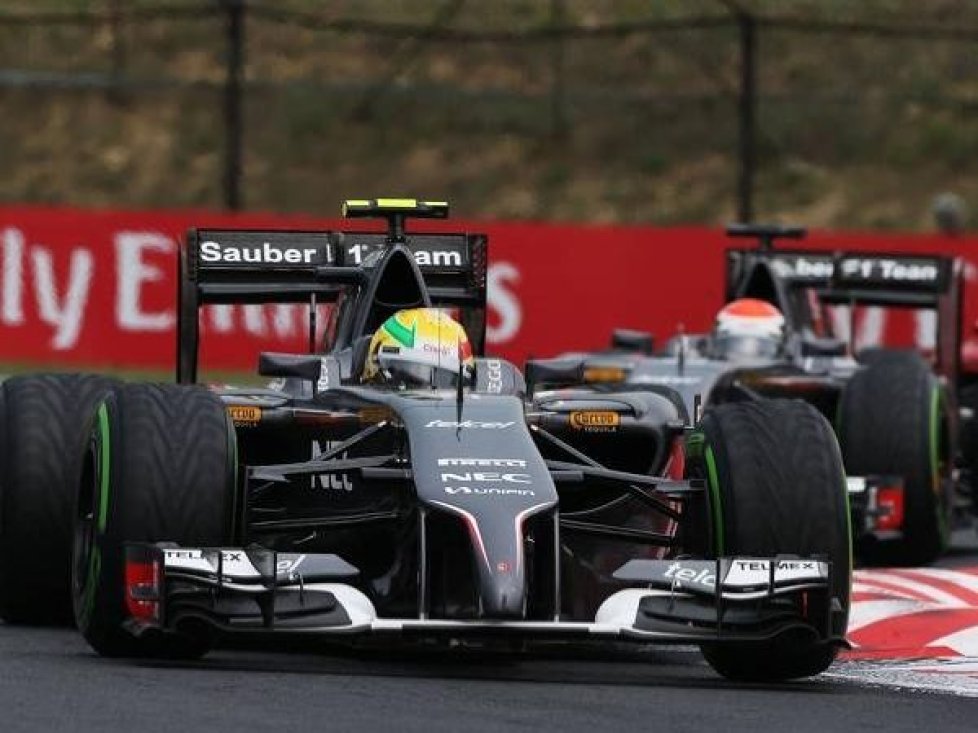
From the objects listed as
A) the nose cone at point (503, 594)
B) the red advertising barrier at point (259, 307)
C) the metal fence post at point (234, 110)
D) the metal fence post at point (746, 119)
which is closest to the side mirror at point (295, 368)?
the nose cone at point (503, 594)

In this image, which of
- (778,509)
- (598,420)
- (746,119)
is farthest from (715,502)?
(746,119)

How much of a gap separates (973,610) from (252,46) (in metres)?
25.7

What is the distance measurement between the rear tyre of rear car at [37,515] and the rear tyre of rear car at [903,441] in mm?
5156

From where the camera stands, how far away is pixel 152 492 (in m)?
9.54

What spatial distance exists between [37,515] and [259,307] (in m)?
12.8

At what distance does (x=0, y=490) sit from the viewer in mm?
11133

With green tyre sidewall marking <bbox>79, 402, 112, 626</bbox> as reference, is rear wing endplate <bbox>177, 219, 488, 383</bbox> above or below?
above

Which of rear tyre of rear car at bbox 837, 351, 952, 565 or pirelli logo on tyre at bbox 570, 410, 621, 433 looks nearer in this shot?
pirelli logo on tyre at bbox 570, 410, 621, 433

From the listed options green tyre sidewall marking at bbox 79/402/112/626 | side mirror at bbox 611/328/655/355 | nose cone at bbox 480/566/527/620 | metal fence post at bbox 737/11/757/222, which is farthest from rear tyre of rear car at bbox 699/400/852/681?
metal fence post at bbox 737/11/757/222

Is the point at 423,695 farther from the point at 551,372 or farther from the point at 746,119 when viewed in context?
the point at 746,119

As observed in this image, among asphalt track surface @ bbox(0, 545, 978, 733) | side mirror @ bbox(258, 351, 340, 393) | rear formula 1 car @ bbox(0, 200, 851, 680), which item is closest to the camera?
asphalt track surface @ bbox(0, 545, 978, 733)

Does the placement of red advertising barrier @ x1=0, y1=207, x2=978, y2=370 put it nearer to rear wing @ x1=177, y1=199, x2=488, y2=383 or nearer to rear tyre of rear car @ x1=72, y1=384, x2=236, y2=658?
rear wing @ x1=177, y1=199, x2=488, y2=383

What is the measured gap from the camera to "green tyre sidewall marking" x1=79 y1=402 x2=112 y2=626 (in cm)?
959

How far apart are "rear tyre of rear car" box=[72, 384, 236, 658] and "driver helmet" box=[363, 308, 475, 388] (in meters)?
1.35
